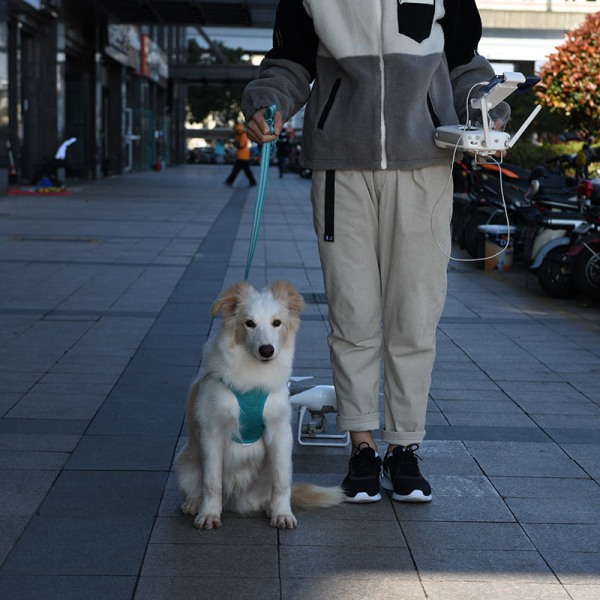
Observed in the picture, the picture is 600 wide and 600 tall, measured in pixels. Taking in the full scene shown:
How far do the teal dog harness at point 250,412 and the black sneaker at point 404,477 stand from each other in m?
0.70

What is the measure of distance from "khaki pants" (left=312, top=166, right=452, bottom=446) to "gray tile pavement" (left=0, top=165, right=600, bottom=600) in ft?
1.40

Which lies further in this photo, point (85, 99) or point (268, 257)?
point (85, 99)

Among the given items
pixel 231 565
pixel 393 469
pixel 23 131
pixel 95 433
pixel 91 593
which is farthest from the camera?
pixel 23 131

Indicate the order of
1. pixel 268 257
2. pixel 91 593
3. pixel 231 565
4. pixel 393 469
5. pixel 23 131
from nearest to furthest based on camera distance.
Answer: pixel 91 593, pixel 231 565, pixel 393 469, pixel 268 257, pixel 23 131

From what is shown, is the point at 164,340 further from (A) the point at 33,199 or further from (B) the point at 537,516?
(A) the point at 33,199

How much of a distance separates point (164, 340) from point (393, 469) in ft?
11.1

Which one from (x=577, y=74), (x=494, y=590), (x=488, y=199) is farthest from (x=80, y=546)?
(x=577, y=74)

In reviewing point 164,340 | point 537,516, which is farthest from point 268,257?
point 537,516

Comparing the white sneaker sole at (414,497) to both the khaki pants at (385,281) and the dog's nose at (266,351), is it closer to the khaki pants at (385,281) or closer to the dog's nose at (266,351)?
the khaki pants at (385,281)

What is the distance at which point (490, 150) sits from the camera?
3.97 metres

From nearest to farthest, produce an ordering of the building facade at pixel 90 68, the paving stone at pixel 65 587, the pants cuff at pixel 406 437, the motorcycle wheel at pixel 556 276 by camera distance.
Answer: the paving stone at pixel 65 587
the pants cuff at pixel 406 437
the motorcycle wheel at pixel 556 276
the building facade at pixel 90 68

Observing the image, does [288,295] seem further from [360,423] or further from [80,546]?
[80,546]

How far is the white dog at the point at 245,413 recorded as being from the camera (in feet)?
12.3

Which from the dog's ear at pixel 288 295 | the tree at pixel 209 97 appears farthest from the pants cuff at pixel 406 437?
the tree at pixel 209 97
